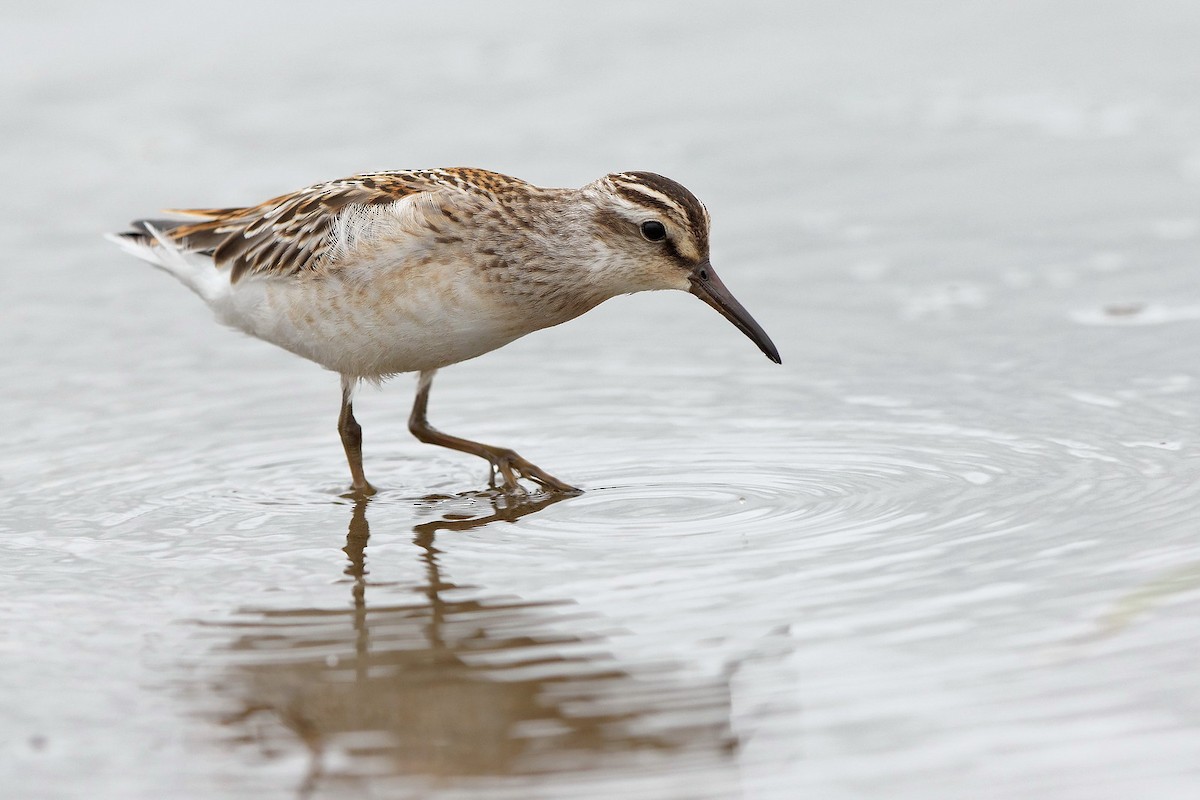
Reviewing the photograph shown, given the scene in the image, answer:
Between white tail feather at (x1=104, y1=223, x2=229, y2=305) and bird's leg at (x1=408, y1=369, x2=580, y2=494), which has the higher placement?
white tail feather at (x1=104, y1=223, x2=229, y2=305)

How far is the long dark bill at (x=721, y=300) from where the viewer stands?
834 centimetres

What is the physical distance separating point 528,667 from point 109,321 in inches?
232

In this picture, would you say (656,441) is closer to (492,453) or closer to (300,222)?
(492,453)

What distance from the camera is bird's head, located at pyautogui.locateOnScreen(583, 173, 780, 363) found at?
322 inches

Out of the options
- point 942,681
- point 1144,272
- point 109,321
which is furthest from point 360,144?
point 942,681

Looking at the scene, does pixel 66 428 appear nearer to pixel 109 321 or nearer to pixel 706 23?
pixel 109 321

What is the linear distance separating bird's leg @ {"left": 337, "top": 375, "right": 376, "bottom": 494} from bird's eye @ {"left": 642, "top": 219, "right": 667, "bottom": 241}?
1764mm

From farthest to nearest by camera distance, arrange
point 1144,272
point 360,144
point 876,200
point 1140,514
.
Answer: point 360,144 < point 876,200 < point 1144,272 < point 1140,514

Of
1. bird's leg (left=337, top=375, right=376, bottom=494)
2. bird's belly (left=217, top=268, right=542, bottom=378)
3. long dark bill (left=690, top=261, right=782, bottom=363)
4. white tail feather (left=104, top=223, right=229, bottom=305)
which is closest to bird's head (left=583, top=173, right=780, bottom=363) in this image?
long dark bill (left=690, top=261, right=782, bottom=363)

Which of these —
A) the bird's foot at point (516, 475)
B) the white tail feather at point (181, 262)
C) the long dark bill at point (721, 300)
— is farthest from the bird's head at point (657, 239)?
the white tail feather at point (181, 262)

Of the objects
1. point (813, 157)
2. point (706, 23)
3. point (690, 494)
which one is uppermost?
point (706, 23)

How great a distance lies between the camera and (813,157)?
13.4m

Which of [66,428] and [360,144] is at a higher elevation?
[360,144]

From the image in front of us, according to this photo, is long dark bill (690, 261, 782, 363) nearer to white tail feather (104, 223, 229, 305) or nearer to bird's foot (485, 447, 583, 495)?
bird's foot (485, 447, 583, 495)
